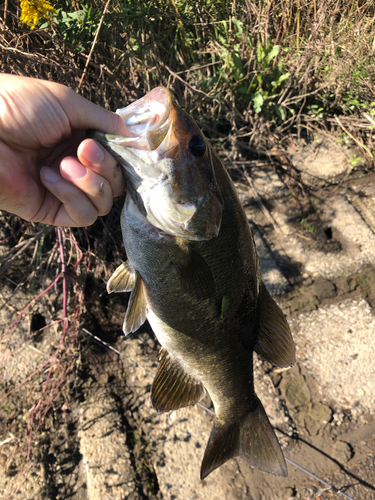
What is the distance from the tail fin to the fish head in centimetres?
108

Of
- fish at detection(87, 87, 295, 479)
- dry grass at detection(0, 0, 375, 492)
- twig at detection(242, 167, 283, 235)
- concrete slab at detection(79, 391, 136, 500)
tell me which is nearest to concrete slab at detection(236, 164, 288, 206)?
twig at detection(242, 167, 283, 235)

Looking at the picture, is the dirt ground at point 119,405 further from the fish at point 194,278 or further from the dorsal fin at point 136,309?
the dorsal fin at point 136,309

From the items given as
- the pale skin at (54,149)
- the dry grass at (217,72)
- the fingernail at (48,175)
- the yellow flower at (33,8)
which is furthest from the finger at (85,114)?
the dry grass at (217,72)

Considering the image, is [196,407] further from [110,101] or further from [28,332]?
[110,101]

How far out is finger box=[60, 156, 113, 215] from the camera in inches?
54.1

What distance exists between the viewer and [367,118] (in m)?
3.66

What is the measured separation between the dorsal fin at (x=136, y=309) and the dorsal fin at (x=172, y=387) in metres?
0.39

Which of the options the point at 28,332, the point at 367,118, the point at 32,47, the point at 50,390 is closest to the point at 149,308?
the point at 50,390

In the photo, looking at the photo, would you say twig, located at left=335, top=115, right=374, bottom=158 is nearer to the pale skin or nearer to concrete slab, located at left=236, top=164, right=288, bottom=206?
concrete slab, located at left=236, top=164, right=288, bottom=206

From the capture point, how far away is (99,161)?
1.29 metres

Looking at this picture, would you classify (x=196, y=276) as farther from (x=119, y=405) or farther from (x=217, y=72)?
(x=217, y=72)

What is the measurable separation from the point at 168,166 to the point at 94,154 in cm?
29

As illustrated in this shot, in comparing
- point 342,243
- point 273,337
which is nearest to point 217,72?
point 342,243

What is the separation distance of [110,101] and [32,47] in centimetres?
67
